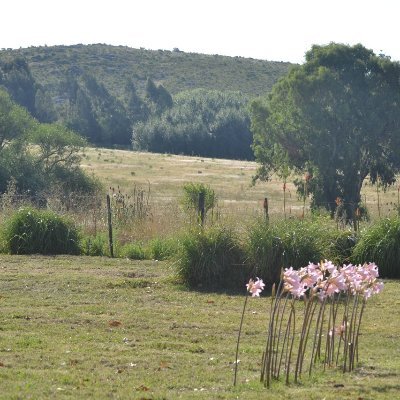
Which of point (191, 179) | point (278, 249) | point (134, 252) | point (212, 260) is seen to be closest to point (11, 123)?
point (191, 179)

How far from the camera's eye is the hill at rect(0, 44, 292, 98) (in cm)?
11919

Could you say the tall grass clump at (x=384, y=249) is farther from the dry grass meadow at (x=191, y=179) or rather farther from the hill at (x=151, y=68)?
the hill at (x=151, y=68)

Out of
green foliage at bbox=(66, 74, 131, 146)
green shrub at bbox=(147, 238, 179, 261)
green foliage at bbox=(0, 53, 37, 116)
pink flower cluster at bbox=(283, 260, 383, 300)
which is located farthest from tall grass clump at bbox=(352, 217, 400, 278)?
green foliage at bbox=(0, 53, 37, 116)

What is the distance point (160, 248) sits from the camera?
21.0 metres

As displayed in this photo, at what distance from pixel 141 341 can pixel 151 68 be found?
378ft

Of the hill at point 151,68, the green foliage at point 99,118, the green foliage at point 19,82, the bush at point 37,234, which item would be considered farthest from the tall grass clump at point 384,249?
the hill at point 151,68

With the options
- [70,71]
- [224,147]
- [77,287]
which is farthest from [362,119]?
[70,71]

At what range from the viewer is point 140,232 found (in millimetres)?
23062

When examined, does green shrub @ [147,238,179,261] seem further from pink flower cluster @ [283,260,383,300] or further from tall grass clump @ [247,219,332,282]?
pink flower cluster @ [283,260,383,300]

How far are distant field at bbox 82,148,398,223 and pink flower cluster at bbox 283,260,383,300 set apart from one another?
3501 cm

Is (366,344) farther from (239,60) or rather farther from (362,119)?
(239,60)

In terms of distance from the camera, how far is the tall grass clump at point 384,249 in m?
18.1

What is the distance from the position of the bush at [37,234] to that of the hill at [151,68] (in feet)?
309

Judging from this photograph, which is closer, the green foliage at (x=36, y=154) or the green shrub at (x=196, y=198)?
the green shrub at (x=196, y=198)
